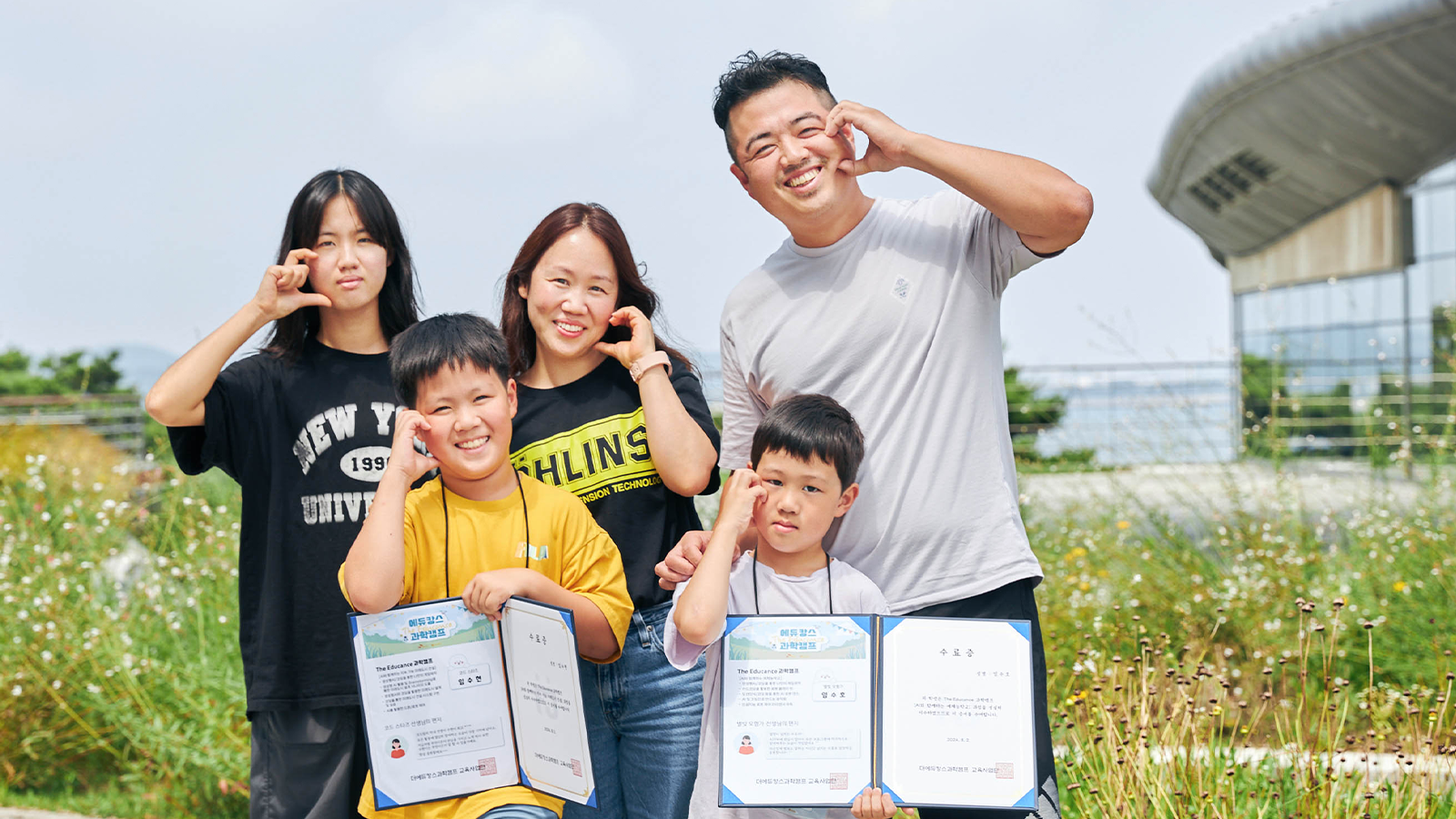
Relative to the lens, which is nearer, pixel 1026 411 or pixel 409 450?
pixel 409 450

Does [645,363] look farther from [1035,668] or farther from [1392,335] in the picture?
[1392,335]

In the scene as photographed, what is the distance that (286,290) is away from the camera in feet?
8.70

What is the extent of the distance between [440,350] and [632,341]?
0.50 meters

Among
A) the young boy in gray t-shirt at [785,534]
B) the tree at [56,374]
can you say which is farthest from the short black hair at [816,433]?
the tree at [56,374]

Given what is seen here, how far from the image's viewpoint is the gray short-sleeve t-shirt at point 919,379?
231 centimetres

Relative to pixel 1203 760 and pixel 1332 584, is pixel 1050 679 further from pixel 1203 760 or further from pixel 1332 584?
pixel 1332 584

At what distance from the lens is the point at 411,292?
9.58 feet

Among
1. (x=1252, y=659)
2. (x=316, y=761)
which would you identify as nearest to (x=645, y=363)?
(x=316, y=761)

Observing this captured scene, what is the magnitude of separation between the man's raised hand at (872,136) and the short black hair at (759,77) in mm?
123

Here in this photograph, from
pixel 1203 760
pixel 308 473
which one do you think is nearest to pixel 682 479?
pixel 308 473

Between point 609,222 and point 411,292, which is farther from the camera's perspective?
point 411,292

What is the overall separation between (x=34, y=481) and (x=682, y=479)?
210 inches

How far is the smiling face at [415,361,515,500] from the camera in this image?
7.55ft

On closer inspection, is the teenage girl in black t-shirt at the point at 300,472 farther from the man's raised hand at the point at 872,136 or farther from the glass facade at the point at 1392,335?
the glass facade at the point at 1392,335
